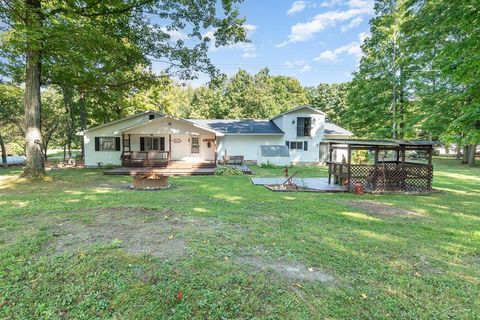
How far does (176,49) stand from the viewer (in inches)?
546

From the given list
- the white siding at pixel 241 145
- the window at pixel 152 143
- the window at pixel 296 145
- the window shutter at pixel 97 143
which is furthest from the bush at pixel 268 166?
the window shutter at pixel 97 143

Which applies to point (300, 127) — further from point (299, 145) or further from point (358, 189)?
point (358, 189)

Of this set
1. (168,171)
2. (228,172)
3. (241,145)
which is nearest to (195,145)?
(241,145)

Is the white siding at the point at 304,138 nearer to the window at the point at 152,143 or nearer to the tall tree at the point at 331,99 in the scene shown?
the window at the point at 152,143

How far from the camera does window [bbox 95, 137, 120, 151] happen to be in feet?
62.7

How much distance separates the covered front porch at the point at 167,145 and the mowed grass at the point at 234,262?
995 centimetres

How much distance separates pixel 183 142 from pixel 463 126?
16739 millimetres

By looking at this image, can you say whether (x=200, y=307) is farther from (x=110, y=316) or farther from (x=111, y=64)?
(x=111, y=64)

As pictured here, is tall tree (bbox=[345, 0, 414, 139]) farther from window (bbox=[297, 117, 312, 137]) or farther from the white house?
window (bbox=[297, 117, 312, 137])

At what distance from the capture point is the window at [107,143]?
19.1 m

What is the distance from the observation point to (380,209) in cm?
755

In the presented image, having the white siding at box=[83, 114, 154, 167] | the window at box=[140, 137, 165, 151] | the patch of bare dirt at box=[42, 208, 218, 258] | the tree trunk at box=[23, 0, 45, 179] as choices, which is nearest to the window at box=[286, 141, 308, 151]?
the window at box=[140, 137, 165, 151]

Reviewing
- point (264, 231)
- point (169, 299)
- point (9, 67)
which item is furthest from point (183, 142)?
point (169, 299)

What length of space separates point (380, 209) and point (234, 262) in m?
5.60
